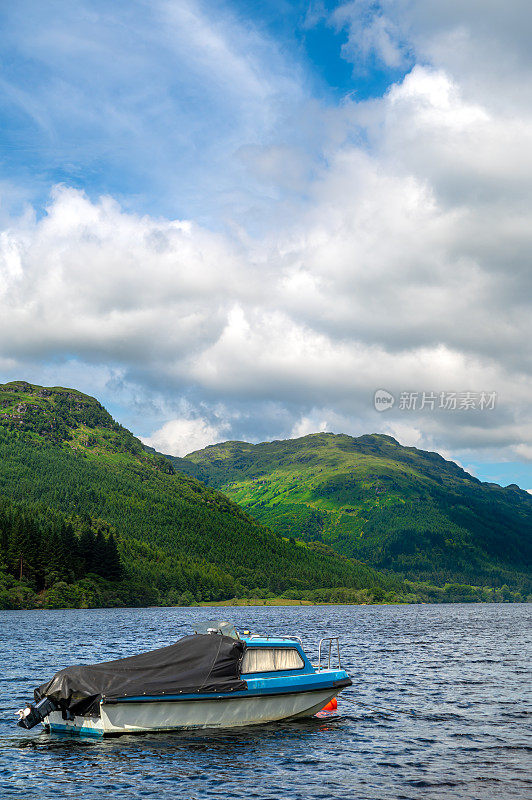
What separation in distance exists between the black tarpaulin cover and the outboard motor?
0.38 m

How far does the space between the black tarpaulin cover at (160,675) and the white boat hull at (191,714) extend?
0.72 meters

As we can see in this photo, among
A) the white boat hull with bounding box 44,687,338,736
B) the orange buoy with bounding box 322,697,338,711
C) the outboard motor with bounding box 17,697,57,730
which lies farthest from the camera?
the orange buoy with bounding box 322,697,338,711

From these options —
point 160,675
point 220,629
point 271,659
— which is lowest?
point 160,675

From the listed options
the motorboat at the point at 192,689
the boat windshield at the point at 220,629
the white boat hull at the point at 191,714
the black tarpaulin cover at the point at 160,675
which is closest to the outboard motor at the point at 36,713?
the motorboat at the point at 192,689

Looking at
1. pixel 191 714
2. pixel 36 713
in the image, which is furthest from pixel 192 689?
pixel 36 713

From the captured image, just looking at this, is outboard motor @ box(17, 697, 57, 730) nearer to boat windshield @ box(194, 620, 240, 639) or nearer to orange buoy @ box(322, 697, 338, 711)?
boat windshield @ box(194, 620, 240, 639)

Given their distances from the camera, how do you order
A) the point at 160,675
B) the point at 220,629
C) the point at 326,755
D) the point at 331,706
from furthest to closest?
1. the point at 331,706
2. the point at 220,629
3. the point at 160,675
4. the point at 326,755

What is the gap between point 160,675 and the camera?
36.8m

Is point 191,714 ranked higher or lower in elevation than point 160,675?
lower

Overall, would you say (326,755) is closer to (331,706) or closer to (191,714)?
(191,714)

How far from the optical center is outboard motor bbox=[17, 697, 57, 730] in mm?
35000

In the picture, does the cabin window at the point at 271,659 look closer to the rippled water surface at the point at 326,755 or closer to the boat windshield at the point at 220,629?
the boat windshield at the point at 220,629

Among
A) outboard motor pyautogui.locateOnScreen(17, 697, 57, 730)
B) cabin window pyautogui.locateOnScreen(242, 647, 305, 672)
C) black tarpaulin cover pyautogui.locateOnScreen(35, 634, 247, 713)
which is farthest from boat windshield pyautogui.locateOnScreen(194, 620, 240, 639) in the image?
outboard motor pyautogui.locateOnScreen(17, 697, 57, 730)

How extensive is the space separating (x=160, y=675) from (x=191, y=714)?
2887 mm
